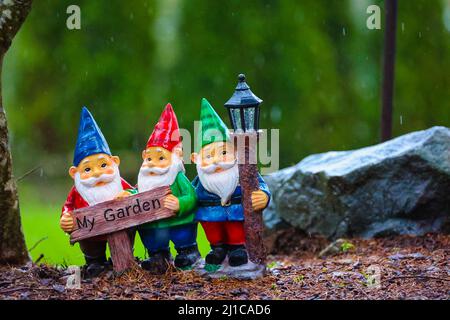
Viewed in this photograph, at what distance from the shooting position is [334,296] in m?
4.07

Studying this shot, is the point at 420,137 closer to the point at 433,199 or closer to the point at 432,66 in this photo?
the point at 433,199

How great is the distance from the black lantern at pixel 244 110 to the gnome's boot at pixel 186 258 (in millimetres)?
844

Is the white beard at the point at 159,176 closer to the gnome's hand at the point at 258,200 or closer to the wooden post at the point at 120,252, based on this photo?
the wooden post at the point at 120,252

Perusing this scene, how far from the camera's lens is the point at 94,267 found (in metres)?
4.57

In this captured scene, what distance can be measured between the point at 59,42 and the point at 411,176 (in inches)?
272

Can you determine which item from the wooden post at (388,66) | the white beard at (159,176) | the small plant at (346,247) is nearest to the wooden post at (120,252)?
the white beard at (159,176)

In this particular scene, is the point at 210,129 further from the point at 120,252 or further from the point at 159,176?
the point at 120,252

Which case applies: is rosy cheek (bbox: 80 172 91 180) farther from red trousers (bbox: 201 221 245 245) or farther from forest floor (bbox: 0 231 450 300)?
red trousers (bbox: 201 221 245 245)

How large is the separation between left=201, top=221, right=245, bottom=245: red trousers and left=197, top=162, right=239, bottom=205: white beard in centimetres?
15

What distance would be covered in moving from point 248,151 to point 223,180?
0.80 ft

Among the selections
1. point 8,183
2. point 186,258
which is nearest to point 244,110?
point 186,258

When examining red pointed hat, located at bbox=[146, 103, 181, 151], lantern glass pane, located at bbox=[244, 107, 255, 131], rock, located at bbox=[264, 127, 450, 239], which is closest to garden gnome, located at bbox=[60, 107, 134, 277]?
red pointed hat, located at bbox=[146, 103, 181, 151]

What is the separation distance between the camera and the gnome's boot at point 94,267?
179 inches

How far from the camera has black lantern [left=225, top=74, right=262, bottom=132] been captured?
436 cm
